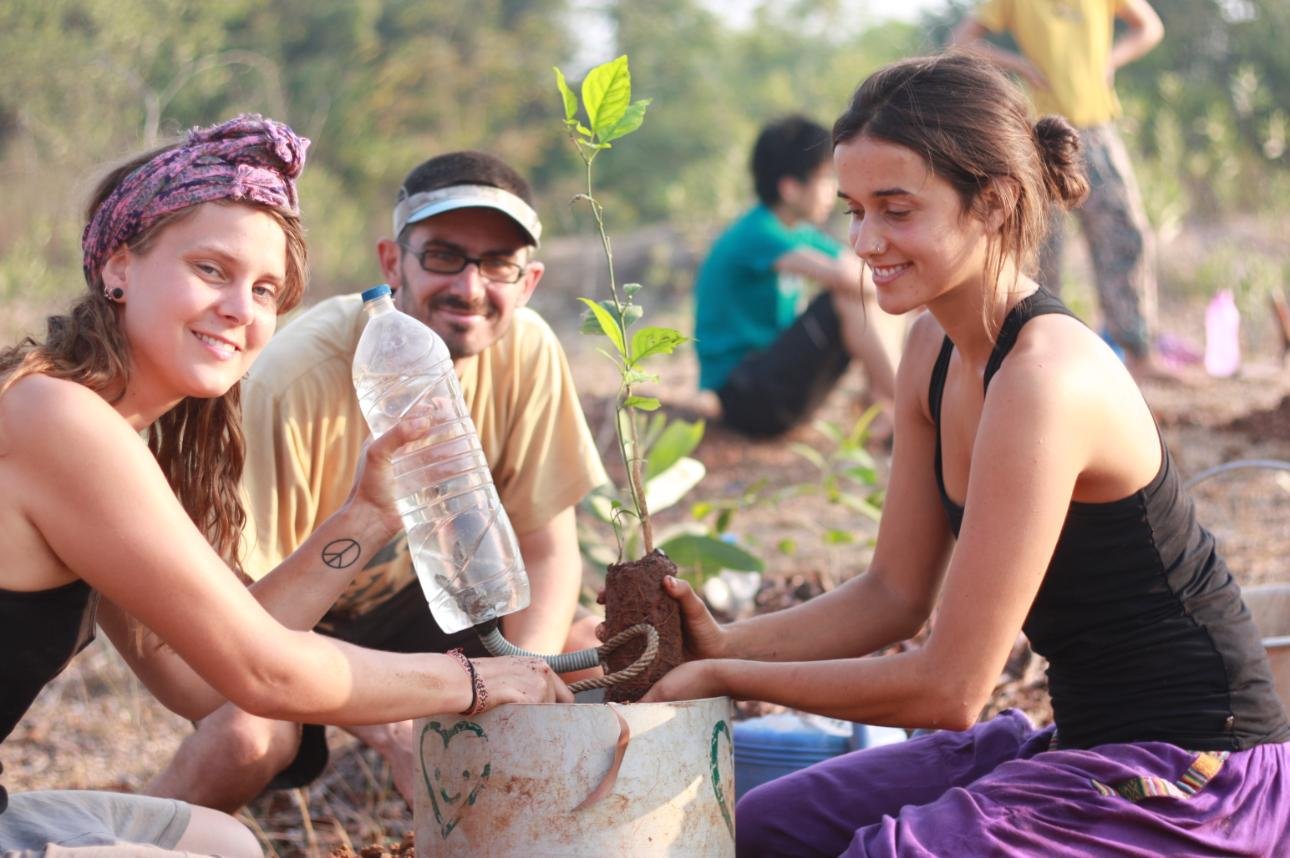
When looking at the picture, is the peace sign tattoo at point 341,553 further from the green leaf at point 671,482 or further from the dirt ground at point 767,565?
the green leaf at point 671,482

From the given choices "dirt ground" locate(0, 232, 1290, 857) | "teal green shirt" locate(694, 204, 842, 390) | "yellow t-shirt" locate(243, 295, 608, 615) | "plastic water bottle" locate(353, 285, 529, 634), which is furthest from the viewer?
"teal green shirt" locate(694, 204, 842, 390)

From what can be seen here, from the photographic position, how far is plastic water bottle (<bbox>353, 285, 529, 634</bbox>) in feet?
8.68

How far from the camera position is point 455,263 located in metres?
3.17

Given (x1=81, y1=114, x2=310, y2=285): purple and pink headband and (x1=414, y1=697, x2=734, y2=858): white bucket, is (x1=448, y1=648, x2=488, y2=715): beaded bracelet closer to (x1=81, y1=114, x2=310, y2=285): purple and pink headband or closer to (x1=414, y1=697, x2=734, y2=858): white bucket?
(x1=414, y1=697, x2=734, y2=858): white bucket

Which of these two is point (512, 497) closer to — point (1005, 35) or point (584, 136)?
point (584, 136)

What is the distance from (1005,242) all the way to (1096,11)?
555cm

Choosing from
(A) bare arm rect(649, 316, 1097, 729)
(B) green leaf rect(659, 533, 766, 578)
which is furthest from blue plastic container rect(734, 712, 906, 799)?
(A) bare arm rect(649, 316, 1097, 729)

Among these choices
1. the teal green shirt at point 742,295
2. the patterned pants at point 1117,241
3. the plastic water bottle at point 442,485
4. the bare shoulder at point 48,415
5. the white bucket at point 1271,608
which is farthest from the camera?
the patterned pants at point 1117,241

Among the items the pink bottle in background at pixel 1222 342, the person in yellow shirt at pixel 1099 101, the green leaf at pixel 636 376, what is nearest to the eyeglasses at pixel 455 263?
the green leaf at pixel 636 376

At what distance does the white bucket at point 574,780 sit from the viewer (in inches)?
83.0

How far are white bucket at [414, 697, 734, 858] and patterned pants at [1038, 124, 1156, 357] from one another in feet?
18.6

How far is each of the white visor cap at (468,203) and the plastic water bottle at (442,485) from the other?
409 millimetres

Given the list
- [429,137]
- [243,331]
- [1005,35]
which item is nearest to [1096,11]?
[243,331]

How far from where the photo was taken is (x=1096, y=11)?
7.25 m
